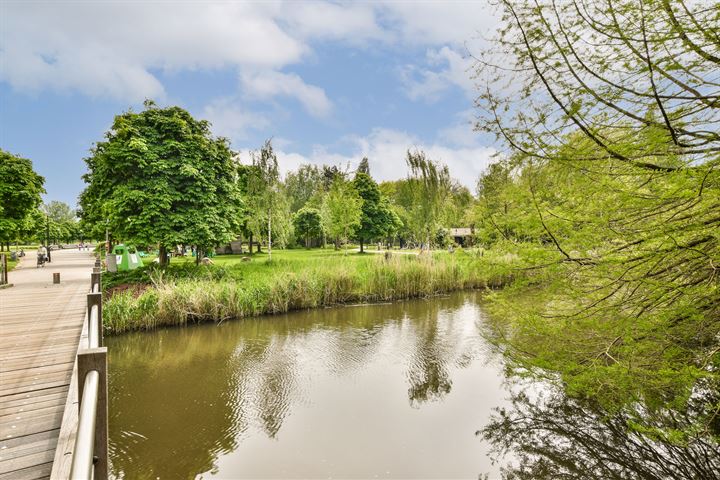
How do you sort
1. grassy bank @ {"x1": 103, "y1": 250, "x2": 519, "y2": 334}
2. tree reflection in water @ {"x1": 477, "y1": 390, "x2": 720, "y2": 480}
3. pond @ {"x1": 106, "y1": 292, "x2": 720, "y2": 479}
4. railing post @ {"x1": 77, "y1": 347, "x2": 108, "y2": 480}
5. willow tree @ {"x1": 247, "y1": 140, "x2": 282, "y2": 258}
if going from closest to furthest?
railing post @ {"x1": 77, "y1": 347, "x2": 108, "y2": 480} < tree reflection in water @ {"x1": 477, "y1": 390, "x2": 720, "y2": 480} < pond @ {"x1": 106, "y1": 292, "x2": 720, "y2": 479} < grassy bank @ {"x1": 103, "y1": 250, "x2": 519, "y2": 334} < willow tree @ {"x1": 247, "y1": 140, "x2": 282, "y2": 258}

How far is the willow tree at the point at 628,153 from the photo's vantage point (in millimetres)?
2730

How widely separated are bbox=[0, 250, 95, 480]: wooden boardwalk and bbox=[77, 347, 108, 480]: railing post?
366mm

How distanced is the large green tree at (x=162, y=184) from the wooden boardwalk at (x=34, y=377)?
4.80 metres

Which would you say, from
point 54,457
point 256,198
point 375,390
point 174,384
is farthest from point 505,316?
point 256,198

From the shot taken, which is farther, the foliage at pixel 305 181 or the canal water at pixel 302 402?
the foliage at pixel 305 181

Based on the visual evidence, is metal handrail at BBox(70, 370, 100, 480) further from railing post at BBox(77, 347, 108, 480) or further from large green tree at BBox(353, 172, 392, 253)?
large green tree at BBox(353, 172, 392, 253)

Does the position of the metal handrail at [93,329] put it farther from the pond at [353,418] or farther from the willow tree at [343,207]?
the willow tree at [343,207]

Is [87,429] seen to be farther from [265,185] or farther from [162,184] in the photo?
[265,185]

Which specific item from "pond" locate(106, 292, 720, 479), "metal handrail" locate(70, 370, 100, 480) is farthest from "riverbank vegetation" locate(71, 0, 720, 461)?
"metal handrail" locate(70, 370, 100, 480)

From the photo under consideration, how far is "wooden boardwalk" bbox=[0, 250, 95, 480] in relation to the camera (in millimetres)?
3180

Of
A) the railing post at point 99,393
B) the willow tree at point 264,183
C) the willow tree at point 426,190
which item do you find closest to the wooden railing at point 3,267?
the willow tree at point 264,183

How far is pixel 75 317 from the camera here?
818 cm

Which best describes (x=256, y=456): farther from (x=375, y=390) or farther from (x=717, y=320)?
(x=717, y=320)

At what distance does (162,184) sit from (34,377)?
10.8 m
